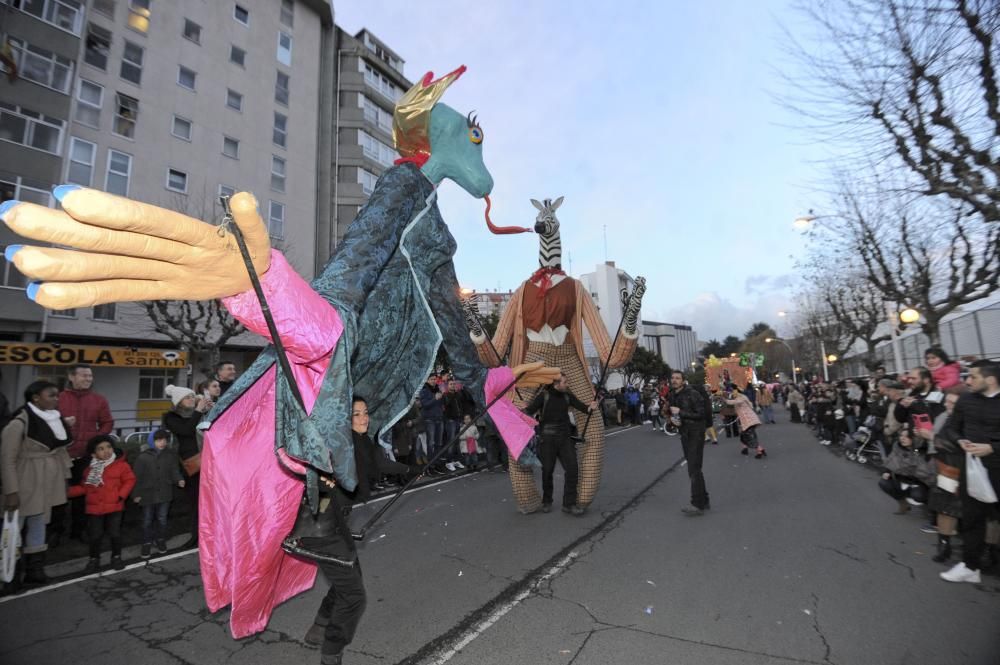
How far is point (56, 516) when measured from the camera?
509cm

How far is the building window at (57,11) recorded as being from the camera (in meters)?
14.9

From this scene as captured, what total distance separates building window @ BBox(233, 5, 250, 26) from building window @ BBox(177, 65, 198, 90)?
151 inches

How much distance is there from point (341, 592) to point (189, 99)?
22.4 meters

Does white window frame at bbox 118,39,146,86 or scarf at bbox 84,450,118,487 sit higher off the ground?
white window frame at bbox 118,39,146,86

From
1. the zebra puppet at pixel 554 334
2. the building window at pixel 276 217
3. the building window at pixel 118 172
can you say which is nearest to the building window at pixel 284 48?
the building window at pixel 276 217

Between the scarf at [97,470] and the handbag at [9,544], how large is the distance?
600 millimetres

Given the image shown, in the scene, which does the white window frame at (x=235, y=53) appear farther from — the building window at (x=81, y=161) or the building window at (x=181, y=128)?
the building window at (x=81, y=161)

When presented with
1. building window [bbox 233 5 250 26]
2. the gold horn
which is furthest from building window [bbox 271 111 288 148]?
the gold horn

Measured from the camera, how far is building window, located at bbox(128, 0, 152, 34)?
18094 millimetres

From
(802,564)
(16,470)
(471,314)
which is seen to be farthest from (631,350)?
(16,470)

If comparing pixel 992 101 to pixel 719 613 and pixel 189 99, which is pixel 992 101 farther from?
pixel 189 99

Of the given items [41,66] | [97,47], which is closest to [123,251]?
[41,66]

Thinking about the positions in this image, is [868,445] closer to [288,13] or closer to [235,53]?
[235,53]

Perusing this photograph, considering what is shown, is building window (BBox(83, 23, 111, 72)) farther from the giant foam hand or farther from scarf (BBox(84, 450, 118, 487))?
the giant foam hand
